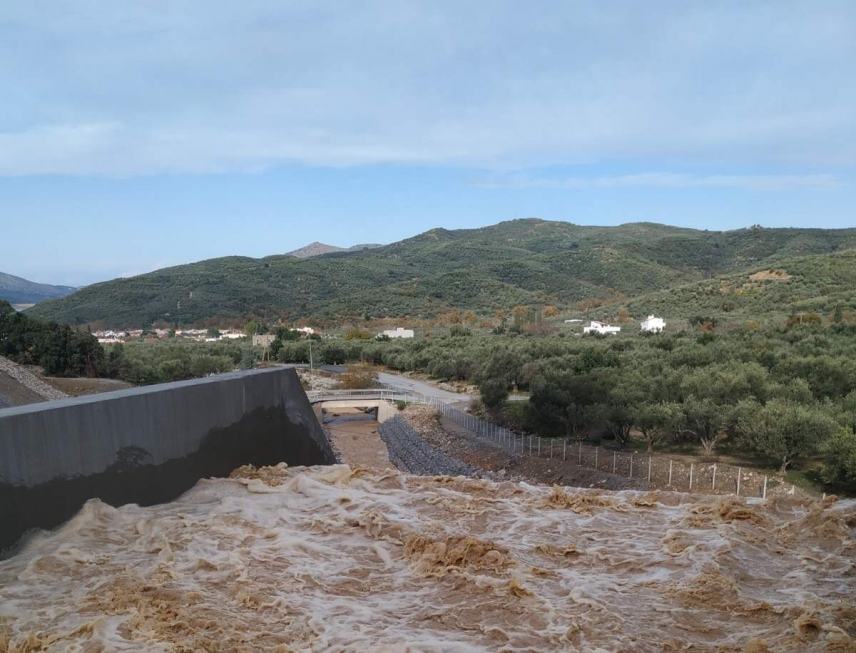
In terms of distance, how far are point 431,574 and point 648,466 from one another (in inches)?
645

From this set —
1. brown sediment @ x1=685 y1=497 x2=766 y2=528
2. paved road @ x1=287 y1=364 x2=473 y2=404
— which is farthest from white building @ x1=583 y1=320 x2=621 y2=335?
brown sediment @ x1=685 y1=497 x2=766 y2=528

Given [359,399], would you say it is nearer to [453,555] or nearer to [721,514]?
[721,514]

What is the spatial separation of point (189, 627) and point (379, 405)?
3757cm

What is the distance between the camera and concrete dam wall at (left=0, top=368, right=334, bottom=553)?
→ 5.46 meters

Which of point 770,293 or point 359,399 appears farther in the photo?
point 770,293

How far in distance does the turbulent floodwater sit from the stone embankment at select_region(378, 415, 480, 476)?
16.6 meters

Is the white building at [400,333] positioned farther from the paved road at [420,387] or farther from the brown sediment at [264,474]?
the brown sediment at [264,474]

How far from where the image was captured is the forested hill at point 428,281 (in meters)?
93.5

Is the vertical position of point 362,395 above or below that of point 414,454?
above

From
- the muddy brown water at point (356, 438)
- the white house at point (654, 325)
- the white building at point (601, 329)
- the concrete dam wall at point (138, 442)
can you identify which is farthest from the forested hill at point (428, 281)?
the concrete dam wall at point (138, 442)

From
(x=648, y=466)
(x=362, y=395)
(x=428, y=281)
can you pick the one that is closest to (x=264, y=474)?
(x=648, y=466)

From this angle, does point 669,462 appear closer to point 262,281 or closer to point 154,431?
point 154,431

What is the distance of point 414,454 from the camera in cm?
2931

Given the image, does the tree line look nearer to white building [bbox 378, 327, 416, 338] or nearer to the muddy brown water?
the muddy brown water
